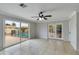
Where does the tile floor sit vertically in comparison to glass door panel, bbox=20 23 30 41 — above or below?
below

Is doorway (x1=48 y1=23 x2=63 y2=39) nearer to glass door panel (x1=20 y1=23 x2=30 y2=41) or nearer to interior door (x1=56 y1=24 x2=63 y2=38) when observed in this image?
interior door (x1=56 y1=24 x2=63 y2=38)

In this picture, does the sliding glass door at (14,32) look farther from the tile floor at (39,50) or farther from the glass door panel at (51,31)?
the glass door panel at (51,31)

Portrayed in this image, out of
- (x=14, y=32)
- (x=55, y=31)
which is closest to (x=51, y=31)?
(x=55, y=31)

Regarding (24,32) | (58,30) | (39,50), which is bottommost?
(39,50)

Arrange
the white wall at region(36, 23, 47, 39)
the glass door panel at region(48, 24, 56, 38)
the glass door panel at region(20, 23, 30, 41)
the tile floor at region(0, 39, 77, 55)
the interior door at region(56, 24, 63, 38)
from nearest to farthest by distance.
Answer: the tile floor at region(0, 39, 77, 55) < the glass door panel at region(20, 23, 30, 41) < the interior door at region(56, 24, 63, 38) < the glass door panel at region(48, 24, 56, 38) < the white wall at region(36, 23, 47, 39)

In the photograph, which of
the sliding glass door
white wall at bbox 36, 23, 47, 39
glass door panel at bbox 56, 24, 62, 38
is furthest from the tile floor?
white wall at bbox 36, 23, 47, 39

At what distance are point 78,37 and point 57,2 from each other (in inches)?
180

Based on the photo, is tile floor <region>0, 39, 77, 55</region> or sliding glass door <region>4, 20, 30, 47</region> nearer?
tile floor <region>0, 39, 77, 55</region>

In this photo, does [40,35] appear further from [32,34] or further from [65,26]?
[65,26]

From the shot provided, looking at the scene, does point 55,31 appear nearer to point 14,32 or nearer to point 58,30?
point 58,30

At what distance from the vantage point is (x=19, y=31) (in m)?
9.85

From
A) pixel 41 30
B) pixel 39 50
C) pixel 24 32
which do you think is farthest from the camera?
pixel 41 30

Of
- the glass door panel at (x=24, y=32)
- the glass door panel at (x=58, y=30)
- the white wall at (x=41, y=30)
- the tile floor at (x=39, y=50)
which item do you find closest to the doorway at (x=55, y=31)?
the glass door panel at (x=58, y=30)
